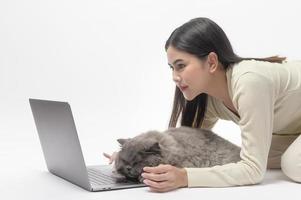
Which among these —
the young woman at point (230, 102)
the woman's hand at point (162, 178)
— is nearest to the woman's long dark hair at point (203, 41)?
the young woman at point (230, 102)

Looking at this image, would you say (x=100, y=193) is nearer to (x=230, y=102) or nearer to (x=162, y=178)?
(x=162, y=178)

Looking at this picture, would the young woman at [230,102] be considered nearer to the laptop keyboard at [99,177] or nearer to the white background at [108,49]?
the laptop keyboard at [99,177]

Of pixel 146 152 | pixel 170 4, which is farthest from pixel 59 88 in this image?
pixel 146 152

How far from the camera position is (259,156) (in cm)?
207

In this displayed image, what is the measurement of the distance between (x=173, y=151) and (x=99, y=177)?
34cm

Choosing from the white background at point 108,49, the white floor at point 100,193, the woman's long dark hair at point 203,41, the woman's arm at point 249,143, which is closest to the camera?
the white floor at point 100,193

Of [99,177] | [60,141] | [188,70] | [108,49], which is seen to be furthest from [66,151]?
[108,49]

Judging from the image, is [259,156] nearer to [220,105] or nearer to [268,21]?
[220,105]

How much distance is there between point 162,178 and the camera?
1965 mm

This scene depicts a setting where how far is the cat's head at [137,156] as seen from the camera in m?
2.05

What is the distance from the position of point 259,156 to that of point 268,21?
1829 mm

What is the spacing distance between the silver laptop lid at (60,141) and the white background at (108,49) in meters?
1.24

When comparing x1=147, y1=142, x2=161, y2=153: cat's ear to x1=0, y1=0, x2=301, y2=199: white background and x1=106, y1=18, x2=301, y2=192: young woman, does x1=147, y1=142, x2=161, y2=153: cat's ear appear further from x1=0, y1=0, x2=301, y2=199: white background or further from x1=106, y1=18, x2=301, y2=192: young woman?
x1=0, y1=0, x2=301, y2=199: white background

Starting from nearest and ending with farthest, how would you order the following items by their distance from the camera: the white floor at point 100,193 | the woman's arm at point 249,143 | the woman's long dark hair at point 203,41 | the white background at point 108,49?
the white floor at point 100,193 → the woman's arm at point 249,143 → the woman's long dark hair at point 203,41 → the white background at point 108,49
